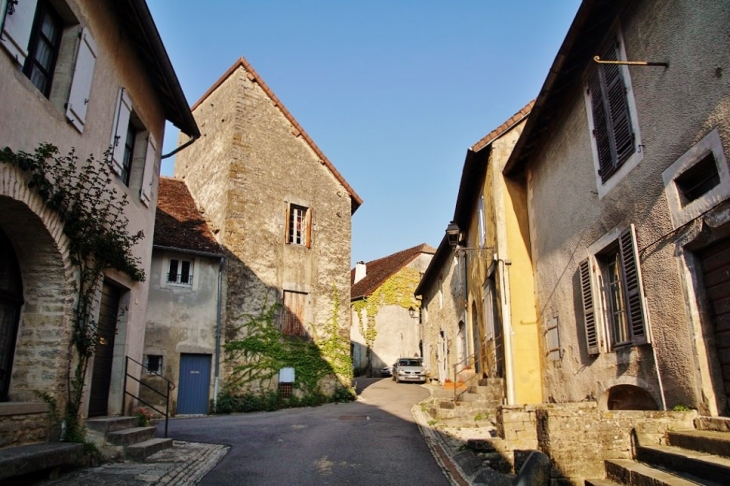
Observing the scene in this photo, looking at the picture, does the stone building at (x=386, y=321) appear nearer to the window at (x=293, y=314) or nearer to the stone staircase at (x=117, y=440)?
the window at (x=293, y=314)

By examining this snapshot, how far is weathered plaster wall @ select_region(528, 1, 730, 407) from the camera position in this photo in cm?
533

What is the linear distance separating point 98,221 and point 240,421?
7.11 meters

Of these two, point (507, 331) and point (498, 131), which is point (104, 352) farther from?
point (498, 131)

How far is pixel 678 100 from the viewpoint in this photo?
18.8 ft

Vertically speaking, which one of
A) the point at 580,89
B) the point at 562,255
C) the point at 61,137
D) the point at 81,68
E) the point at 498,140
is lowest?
the point at 562,255

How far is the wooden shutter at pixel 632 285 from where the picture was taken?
652 cm

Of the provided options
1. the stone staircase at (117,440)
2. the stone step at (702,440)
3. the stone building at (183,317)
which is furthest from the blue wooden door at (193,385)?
the stone step at (702,440)

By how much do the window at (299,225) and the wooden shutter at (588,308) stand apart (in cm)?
1176

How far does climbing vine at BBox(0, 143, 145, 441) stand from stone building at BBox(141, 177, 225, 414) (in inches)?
308

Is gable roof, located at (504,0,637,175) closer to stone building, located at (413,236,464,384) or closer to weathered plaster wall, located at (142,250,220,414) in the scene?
stone building, located at (413,236,464,384)

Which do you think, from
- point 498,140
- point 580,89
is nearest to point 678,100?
point 580,89

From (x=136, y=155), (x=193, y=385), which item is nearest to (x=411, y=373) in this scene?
(x=193, y=385)

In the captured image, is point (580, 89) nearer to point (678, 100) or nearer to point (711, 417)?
point (678, 100)

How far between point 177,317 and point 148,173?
7.00m
